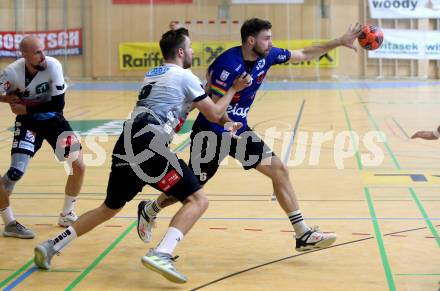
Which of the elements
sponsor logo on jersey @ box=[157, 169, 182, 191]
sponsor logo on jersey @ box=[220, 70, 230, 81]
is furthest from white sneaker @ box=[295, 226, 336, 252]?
sponsor logo on jersey @ box=[220, 70, 230, 81]

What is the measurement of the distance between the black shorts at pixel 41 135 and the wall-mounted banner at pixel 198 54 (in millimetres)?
21324

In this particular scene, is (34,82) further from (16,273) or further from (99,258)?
(16,273)

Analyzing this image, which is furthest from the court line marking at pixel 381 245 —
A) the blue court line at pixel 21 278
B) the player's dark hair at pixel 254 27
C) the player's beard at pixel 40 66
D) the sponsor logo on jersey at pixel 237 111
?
the player's beard at pixel 40 66

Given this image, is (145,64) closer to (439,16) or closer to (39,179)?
(439,16)

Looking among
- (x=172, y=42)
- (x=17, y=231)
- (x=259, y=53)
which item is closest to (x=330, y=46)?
(x=259, y=53)

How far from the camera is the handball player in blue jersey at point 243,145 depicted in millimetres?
7242

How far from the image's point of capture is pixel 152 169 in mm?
6352

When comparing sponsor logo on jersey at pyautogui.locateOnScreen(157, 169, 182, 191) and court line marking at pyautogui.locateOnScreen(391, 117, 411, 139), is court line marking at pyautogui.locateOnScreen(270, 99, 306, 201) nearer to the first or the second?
court line marking at pyautogui.locateOnScreen(391, 117, 411, 139)

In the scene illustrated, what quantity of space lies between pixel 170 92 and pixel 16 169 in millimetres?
2356

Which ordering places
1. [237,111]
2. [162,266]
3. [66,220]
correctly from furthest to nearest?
[66,220] → [237,111] → [162,266]

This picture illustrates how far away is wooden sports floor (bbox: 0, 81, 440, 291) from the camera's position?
21.1 ft

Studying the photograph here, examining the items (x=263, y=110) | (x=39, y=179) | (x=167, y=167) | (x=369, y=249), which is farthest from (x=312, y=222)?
(x=263, y=110)

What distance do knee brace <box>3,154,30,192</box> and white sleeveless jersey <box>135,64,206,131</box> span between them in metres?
2.06

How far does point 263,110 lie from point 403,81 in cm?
1137
